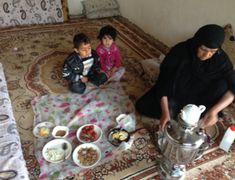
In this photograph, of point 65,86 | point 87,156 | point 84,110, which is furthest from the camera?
point 65,86

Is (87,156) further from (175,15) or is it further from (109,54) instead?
(175,15)

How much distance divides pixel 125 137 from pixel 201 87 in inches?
21.8

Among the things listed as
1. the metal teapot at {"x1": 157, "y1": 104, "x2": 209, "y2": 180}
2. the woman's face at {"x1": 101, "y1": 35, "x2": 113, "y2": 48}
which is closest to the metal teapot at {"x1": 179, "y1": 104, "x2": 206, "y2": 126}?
the metal teapot at {"x1": 157, "y1": 104, "x2": 209, "y2": 180}

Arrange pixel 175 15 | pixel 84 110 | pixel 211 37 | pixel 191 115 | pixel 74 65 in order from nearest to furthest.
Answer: pixel 191 115 → pixel 211 37 → pixel 84 110 → pixel 74 65 → pixel 175 15

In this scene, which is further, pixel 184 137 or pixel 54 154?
pixel 54 154

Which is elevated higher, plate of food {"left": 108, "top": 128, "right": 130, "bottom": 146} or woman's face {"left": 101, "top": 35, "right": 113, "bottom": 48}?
woman's face {"left": 101, "top": 35, "right": 113, "bottom": 48}

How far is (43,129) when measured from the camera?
1.54m

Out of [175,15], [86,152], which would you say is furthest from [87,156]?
[175,15]

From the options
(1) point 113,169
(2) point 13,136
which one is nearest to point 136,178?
(1) point 113,169

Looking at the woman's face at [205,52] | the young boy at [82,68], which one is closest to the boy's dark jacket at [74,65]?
the young boy at [82,68]

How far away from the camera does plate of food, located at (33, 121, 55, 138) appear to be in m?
1.52

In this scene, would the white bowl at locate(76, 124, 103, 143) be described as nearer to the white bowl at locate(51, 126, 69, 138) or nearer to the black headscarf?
the white bowl at locate(51, 126, 69, 138)

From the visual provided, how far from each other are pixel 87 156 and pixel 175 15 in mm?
1613

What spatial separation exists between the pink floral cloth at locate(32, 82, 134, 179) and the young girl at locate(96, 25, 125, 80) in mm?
149
